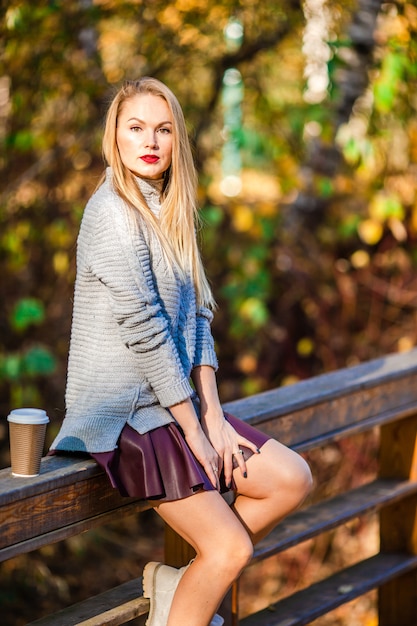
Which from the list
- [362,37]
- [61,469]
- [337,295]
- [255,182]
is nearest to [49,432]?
[337,295]

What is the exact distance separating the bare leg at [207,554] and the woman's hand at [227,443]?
13 centimetres

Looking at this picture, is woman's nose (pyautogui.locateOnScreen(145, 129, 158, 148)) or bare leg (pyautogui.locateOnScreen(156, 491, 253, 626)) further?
woman's nose (pyautogui.locateOnScreen(145, 129, 158, 148))

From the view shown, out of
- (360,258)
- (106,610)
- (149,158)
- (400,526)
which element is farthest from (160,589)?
(360,258)

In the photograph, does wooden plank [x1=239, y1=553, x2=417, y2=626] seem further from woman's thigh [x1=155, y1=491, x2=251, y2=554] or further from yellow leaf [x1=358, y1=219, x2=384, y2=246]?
yellow leaf [x1=358, y1=219, x2=384, y2=246]

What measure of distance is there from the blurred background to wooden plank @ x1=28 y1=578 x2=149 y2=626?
7.22ft

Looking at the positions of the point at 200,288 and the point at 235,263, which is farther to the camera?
the point at 235,263

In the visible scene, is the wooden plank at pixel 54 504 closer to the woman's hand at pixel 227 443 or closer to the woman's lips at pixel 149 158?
the woman's hand at pixel 227 443

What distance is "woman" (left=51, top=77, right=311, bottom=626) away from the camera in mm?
2061

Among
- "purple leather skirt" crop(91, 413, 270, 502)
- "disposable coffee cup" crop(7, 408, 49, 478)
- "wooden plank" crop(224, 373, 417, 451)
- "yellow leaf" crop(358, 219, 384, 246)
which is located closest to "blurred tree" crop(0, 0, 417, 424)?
"yellow leaf" crop(358, 219, 384, 246)

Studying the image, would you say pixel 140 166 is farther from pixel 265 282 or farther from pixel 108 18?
pixel 265 282

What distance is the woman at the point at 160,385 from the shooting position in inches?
81.1

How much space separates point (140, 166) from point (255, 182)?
8260 millimetres

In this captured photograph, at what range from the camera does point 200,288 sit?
2340 mm

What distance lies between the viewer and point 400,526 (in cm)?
338
